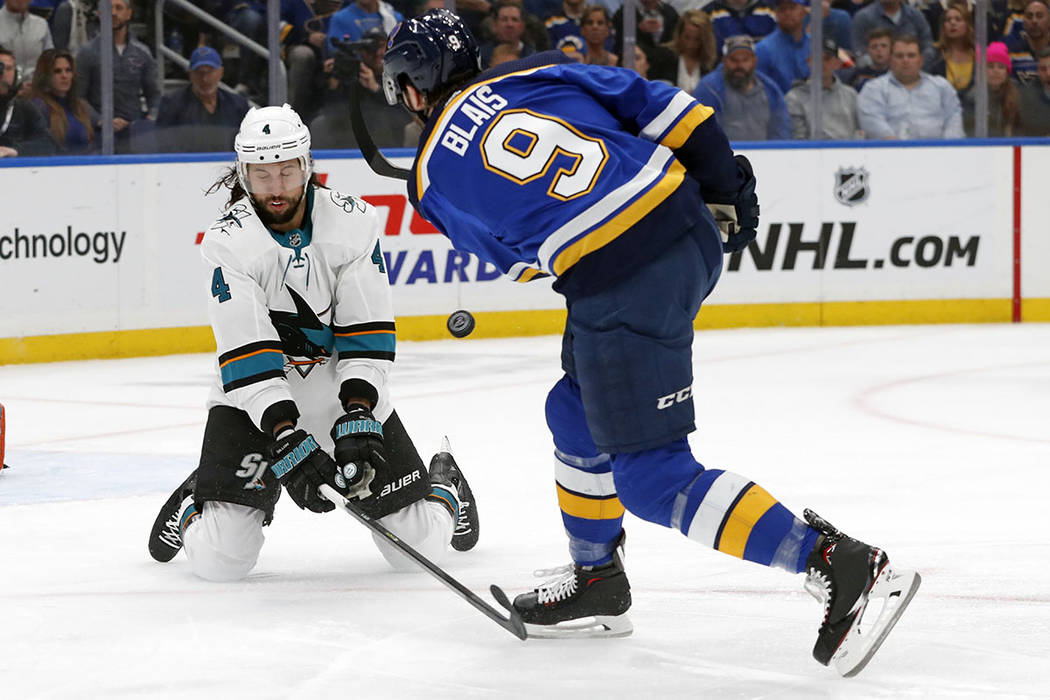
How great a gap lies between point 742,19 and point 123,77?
9.78 ft

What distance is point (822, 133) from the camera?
7.90m

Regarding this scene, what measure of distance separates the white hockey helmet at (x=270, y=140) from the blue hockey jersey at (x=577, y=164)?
24.1 inches

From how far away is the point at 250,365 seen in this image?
2.97 m

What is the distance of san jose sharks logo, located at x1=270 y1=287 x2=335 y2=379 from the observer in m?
3.14

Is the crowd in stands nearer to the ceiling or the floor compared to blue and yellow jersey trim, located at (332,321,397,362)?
nearer to the floor

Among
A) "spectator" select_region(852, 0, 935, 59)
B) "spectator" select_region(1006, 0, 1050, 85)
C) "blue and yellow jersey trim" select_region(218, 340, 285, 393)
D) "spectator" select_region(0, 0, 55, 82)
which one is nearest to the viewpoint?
"blue and yellow jersey trim" select_region(218, 340, 285, 393)

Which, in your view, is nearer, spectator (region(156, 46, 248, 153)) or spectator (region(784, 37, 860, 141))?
spectator (region(156, 46, 248, 153))

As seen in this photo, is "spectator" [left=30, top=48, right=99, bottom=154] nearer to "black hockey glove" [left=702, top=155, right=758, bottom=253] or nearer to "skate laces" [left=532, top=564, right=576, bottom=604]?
"skate laces" [left=532, top=564, right=576, bottom=604]

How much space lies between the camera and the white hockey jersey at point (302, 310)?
9.80 ft

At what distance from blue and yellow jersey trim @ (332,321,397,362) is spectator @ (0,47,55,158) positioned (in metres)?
3.89

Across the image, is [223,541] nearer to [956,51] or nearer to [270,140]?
[270,140]

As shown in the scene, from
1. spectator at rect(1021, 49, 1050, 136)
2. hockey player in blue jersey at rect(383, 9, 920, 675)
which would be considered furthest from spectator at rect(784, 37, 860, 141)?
hockey player in blue jersey at rect(383, 9, 920, 675)

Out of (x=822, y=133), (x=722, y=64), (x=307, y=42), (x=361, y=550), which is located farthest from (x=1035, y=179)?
(x=361, y=550)

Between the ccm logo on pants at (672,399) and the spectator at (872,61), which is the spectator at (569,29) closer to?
the spectator at (872,61)
